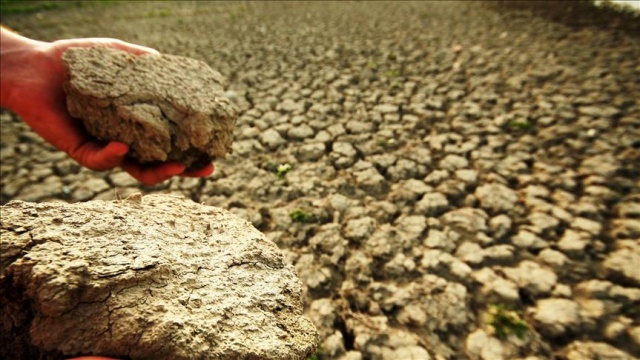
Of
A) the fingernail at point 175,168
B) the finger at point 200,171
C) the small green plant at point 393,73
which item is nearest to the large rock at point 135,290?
the fingernail at point 175,168

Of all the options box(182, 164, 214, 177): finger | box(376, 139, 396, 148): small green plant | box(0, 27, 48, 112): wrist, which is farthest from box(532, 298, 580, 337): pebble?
box(0, 27, 48, 112): wrist

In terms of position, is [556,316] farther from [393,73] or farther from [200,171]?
[393,73]

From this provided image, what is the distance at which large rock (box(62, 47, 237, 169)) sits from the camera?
68.1 inches

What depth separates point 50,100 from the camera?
6.32 feet

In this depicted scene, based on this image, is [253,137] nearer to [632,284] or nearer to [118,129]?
[118,129]

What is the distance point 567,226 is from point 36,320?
2507 mm

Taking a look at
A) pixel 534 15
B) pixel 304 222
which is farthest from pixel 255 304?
pixel 534 15

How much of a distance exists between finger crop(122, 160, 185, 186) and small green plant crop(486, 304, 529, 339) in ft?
6.00

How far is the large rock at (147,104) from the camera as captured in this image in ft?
5.68

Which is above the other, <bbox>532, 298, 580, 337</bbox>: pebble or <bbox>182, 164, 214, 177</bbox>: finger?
<bbox>182, 164, 214, 177</bbox>: finger

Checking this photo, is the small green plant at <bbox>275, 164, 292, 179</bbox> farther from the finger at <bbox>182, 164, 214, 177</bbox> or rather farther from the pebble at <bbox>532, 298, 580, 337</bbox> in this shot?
the pebble at <bbox>532, 298, 580, 337</bbox>

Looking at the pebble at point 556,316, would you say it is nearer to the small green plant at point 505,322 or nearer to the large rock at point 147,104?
the small green plant at point 505,322

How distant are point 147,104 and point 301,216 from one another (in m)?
1.11

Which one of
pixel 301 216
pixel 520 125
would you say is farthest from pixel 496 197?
pixel 301 216
